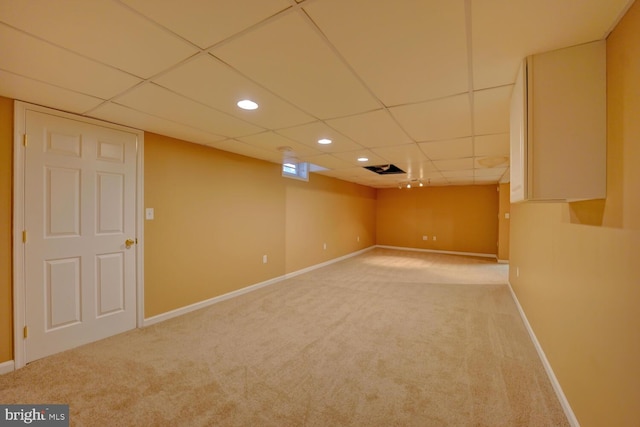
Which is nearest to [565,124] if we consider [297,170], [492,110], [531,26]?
[531,26]

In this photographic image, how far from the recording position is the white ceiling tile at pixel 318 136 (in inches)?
108

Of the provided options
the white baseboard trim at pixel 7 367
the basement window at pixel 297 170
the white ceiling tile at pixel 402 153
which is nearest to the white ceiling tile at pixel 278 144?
the white ceiling tile at pixel 402 153

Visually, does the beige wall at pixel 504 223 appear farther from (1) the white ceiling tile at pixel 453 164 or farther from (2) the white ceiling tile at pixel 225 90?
(2) the white ceiling tile at pixel 225 90

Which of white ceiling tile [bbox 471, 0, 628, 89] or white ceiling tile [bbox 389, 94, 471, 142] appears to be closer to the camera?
white ceiling tile [bbox 471, 0, 628, 89]

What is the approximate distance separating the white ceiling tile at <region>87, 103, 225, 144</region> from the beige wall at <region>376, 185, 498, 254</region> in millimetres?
6991

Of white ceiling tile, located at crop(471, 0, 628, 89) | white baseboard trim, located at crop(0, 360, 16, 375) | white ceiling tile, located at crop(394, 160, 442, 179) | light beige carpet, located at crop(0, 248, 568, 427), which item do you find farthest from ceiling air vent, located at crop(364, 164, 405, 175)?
white baseboard trim, located at crop(0, 360, 16, 375)

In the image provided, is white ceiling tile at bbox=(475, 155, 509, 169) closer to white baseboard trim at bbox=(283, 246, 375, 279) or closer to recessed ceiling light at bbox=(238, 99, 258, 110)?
recessed ceiling light at bbox=(238, 99, 258, 110)

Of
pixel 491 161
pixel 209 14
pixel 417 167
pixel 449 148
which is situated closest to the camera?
pixel 209 14

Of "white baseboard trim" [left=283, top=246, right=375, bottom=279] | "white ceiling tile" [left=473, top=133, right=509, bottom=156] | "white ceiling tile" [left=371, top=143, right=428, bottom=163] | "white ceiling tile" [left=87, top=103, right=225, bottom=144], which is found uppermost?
"white ceiling tile" [left=87, top=103, right=225, bottom=144]

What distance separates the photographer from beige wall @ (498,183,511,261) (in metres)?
6.54

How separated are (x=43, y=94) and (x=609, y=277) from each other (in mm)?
3925

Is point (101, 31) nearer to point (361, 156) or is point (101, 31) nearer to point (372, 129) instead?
point (372, 129)

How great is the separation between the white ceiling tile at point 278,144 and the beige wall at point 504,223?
17.9 ft

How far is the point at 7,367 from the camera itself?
2.14 metres
